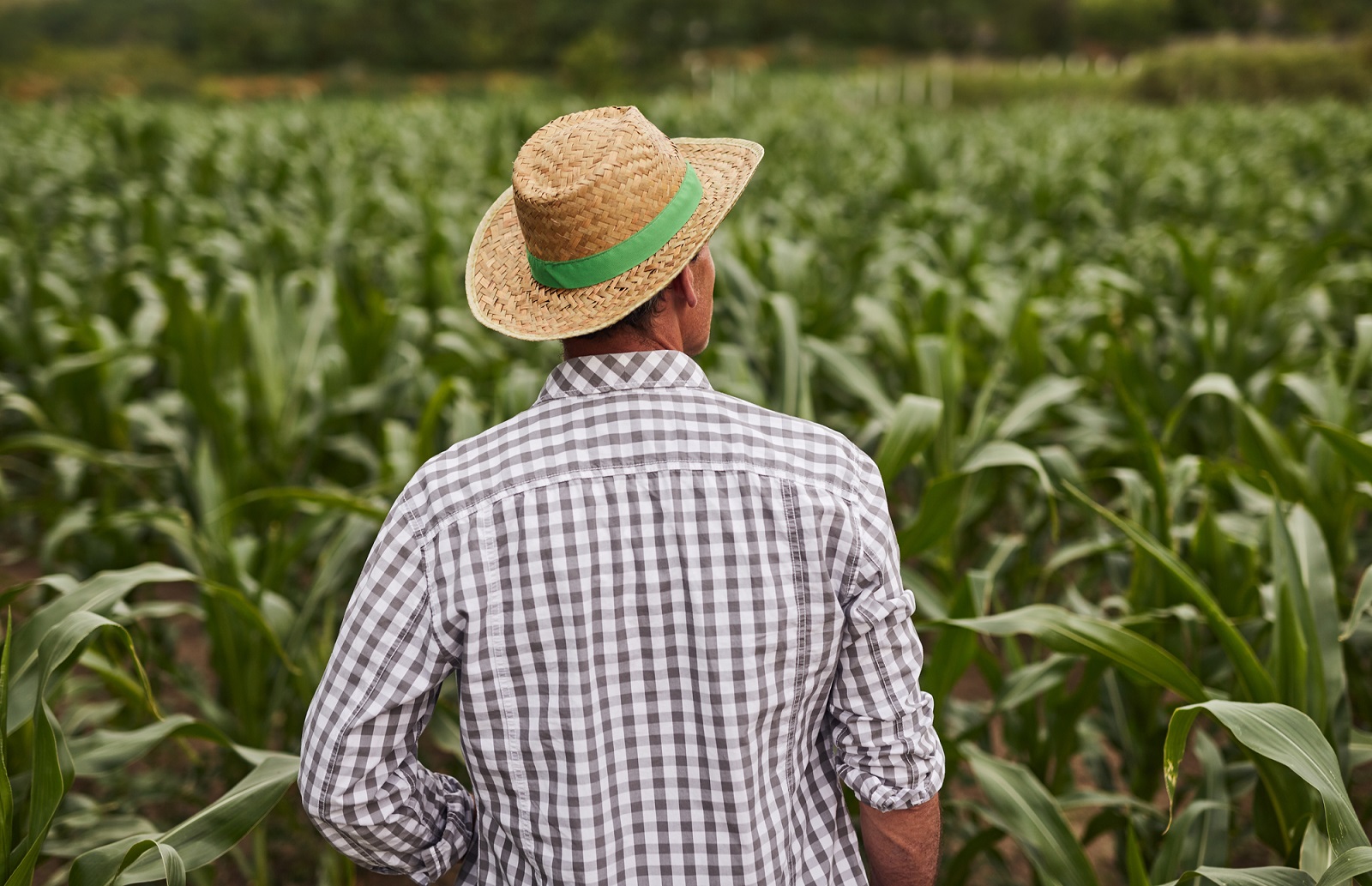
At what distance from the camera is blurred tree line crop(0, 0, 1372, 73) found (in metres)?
44.9

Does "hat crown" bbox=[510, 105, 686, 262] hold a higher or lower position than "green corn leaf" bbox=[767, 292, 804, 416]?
higher

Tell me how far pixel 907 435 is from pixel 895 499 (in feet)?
1.32

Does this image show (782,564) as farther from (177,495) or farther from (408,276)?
(408,276)

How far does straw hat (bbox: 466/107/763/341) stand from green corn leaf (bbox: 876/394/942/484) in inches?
41.5

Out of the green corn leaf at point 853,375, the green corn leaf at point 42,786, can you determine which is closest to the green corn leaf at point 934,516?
the green corn leaf at point 853,375

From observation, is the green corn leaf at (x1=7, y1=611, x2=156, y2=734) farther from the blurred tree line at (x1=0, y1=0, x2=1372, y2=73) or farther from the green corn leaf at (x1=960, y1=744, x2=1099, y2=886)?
the blurred tree line at (x1=0, y1=0, x2=1372, y2=73)

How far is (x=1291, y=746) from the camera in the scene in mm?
1180

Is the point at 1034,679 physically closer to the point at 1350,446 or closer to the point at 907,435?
the point at 907,435

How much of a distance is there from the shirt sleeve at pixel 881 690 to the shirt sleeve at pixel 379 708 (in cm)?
38

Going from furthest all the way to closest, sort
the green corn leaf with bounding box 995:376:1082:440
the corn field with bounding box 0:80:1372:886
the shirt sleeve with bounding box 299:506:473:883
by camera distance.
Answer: the green corn leaf with bounding box 995:376:1082:440 → the corn field with bounding box 0:80:1372:886 → the shirt sleeve with bounding box 299:506:473:883

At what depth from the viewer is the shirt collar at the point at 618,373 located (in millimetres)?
946

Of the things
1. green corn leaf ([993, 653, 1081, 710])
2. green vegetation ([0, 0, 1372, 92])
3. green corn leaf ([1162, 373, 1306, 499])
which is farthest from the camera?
green vegetation ([0, 0, 1372, 92])

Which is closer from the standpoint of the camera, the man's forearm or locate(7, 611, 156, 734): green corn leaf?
the man's forearm

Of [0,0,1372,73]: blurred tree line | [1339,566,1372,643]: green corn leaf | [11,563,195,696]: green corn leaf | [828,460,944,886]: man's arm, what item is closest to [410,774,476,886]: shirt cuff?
[828,460,944,886]: man's arm
